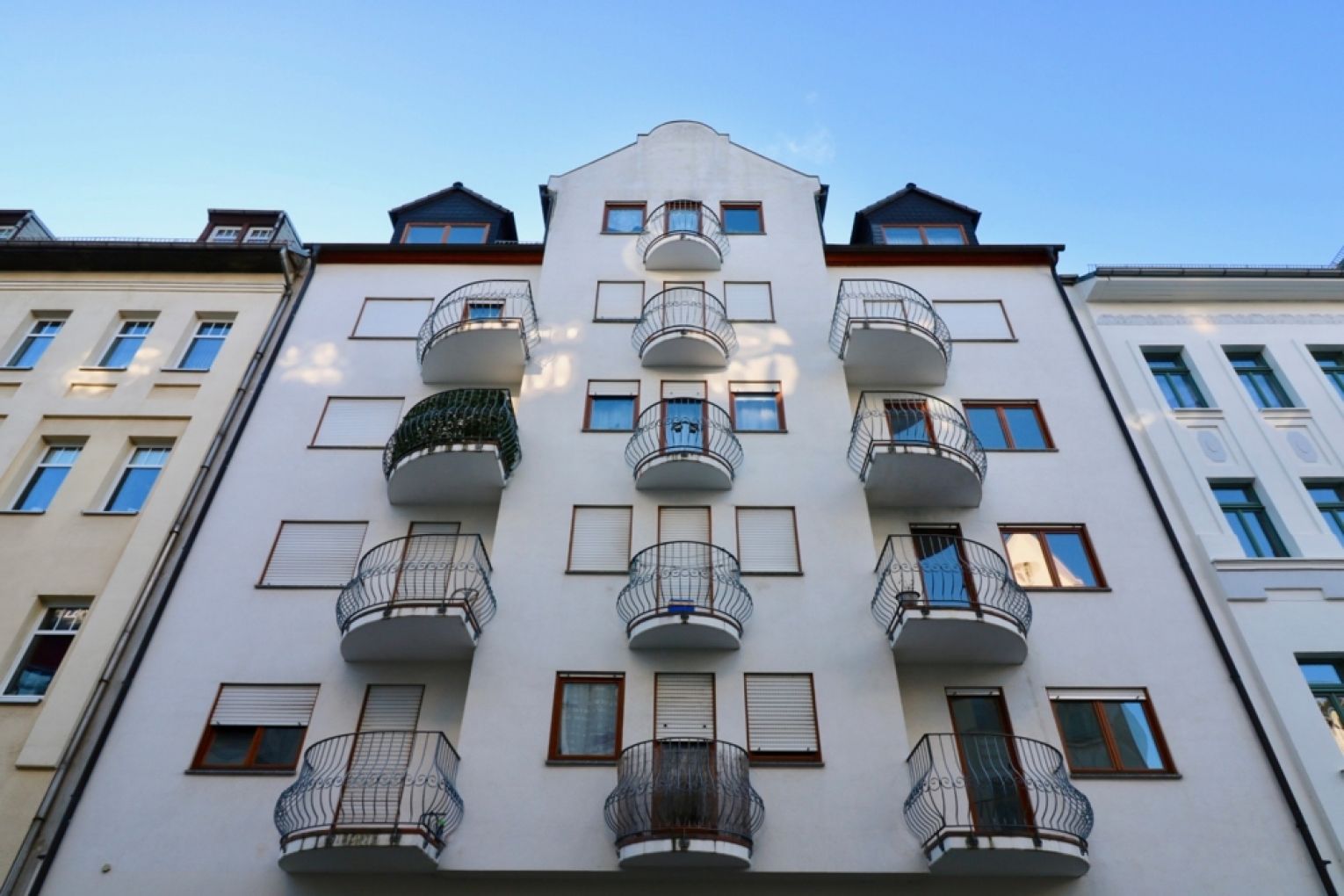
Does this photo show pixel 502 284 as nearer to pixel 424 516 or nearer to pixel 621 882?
pixel 424 516

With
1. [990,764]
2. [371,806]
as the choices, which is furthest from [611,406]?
[990,764]

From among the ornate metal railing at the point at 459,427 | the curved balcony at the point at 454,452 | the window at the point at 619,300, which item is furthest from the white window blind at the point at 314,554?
the window at the point at 619,300

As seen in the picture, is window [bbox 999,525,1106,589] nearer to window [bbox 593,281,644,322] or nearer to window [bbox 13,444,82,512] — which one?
window [bbox 593,281,644,322]

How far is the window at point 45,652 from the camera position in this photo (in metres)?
14.3

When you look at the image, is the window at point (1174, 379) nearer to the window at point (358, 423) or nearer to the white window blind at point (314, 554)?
the window at point (358, 423)

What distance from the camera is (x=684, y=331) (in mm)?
18203

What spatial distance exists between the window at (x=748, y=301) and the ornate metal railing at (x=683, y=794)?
10073 millimetres

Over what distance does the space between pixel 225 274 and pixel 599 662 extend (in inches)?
544

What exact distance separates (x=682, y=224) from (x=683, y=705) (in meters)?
12.3

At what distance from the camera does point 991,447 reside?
17125mm

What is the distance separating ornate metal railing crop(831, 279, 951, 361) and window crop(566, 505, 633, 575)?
605 cm

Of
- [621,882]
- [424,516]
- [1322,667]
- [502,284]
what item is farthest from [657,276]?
[1322,667]

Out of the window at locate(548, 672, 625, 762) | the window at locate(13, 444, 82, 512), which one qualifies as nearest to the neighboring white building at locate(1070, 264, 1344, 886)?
the window at locate(548, 672, 625, 762)

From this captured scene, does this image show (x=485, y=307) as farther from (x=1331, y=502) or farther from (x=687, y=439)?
(x=1331, y=502)
